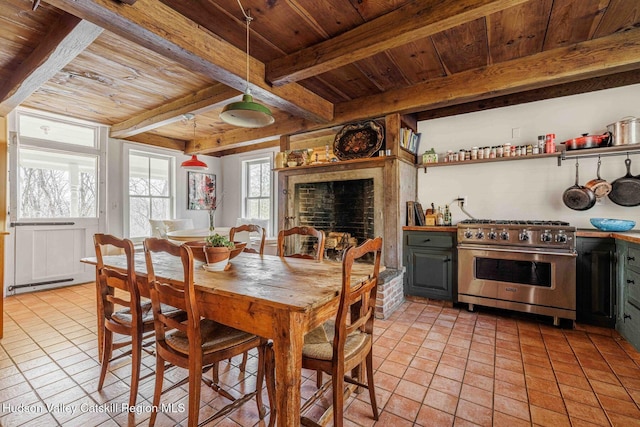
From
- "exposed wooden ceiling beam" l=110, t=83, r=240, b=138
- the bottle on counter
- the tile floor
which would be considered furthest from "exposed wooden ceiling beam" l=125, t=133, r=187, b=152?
the bottle on counter

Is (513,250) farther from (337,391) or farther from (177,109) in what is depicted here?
(177,109)

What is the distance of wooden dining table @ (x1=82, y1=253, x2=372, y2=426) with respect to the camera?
116 centimetres

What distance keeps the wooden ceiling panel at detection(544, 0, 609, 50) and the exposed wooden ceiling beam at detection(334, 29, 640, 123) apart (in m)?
0.11

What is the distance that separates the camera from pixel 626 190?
2.80 metres

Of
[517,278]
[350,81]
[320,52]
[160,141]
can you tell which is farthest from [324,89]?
[160,141]

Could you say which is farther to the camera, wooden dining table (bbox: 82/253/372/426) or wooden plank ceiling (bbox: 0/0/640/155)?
wooden plank ceiling (bbox: 0/0/640/155)

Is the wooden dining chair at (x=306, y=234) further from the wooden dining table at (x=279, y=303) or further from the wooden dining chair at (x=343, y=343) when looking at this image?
the wooden dining chair at (x=343, y=343)

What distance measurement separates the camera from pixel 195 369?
131cm

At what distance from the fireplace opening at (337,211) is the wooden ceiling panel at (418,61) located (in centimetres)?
126

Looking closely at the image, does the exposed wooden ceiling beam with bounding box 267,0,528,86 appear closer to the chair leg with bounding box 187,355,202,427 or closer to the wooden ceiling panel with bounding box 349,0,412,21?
the wooden ceiling panel with bounding box 349,0,412,21

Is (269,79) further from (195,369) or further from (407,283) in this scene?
(407,283)

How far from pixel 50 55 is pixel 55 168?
2.65m

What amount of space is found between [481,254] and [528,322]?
80cm

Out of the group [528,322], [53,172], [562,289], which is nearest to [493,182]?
[562,289]
